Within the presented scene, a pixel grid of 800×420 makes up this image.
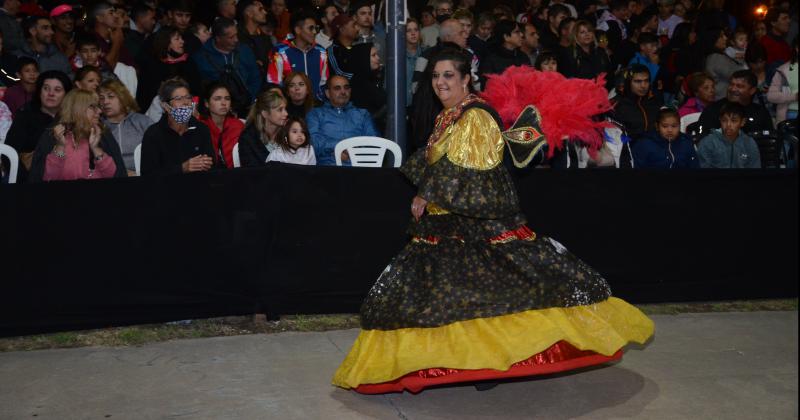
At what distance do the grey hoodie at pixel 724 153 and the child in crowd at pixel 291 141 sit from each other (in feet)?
11.0

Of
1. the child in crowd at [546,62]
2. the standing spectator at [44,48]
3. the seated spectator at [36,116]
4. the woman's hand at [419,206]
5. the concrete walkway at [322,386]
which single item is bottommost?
the concrete walkway at [322,386]

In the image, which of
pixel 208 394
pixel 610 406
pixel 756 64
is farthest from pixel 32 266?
pixel 756 64

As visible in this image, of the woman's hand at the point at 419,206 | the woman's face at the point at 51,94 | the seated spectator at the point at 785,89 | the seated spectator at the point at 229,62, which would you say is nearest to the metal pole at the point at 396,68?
the seated spectator at the point at 229,62

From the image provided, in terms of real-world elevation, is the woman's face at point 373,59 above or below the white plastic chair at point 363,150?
above

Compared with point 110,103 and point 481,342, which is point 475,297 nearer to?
point 481,342

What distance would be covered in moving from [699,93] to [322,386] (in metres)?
5.96

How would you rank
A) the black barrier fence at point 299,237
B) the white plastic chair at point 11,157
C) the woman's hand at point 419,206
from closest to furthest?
the woman's hand at point 419,206 < the black barrier fence at point 299,237 < the white plastic chair at point 11,157

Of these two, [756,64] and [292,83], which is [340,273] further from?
[756,64]

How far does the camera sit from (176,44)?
7930mm

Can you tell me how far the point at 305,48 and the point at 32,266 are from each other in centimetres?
356

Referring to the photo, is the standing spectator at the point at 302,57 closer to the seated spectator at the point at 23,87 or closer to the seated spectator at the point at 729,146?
the seated spectator at the point at 23,87

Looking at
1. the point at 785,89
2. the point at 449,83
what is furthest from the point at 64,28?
the point at 785,89

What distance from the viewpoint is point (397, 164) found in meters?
6.74

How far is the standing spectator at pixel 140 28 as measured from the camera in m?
8.45
